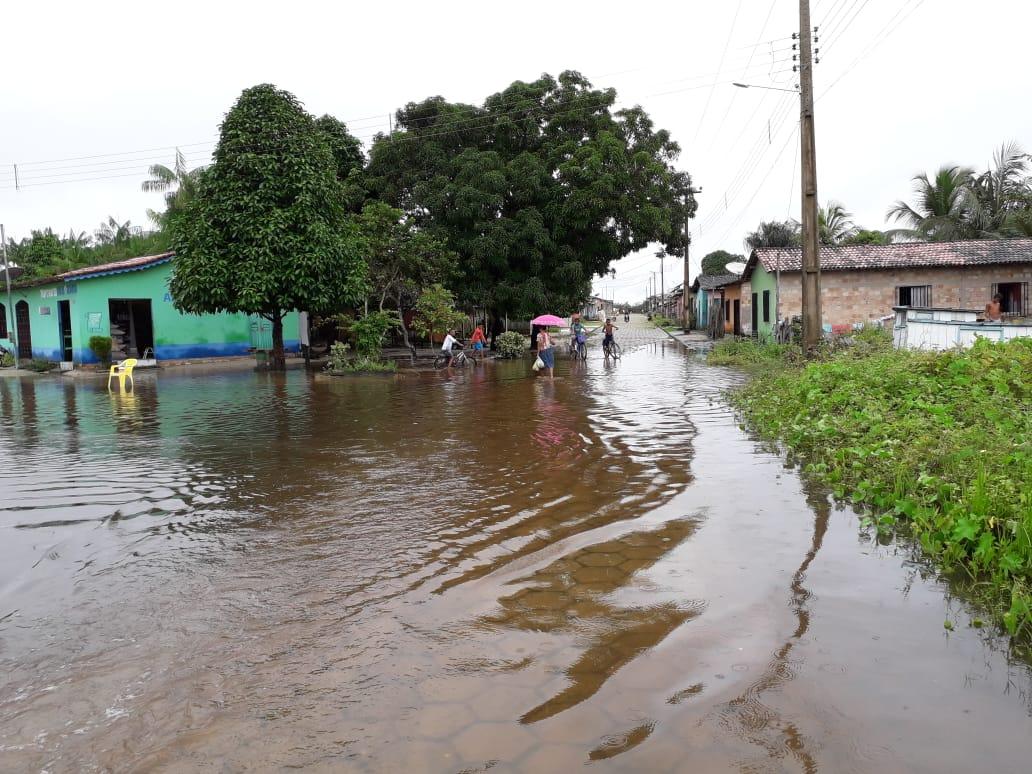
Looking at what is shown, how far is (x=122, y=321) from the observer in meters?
30.9

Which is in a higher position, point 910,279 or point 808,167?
point 808,167

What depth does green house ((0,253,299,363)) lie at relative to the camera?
88.7 ft

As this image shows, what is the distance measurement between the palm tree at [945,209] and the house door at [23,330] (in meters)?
39.7

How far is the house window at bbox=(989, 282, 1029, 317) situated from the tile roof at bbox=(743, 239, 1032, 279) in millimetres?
1025

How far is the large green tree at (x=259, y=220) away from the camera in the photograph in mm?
23125

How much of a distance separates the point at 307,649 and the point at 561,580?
1689 mm

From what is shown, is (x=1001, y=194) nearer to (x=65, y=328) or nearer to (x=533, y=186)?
(x=533, y=186)

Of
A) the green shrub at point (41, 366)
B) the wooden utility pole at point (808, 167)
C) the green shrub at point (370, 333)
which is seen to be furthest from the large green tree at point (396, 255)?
the wooden utility pole at point (808, 167)

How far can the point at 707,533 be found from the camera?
590cm

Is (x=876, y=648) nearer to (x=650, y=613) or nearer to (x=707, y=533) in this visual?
(x=650, y=613)

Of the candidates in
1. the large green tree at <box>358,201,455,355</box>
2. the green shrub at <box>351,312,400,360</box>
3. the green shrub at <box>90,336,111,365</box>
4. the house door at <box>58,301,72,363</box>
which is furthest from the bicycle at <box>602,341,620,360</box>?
the house door at <box>58,301,72,363</box>

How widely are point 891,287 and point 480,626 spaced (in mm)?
28332

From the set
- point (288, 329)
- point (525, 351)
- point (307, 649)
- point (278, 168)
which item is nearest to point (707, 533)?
point (307, 649)

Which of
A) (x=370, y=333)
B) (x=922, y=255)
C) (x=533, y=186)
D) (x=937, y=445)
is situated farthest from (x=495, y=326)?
(x=937, y=445)
